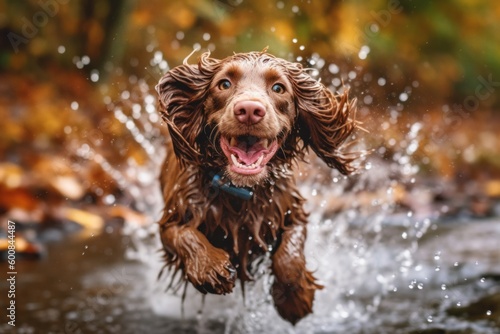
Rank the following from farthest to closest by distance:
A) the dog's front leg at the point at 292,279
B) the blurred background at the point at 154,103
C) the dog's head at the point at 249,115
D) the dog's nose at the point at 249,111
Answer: the blurred background at the point at 154,103 < the dog's front leg at the point at 292,279 < the dog's head at the point at 249,115 < the dog's nose at the point at 249,111

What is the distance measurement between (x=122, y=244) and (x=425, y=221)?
122 inches

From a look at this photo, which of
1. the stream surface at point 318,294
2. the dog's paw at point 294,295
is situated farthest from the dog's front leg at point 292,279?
the stream surface at point 318,294

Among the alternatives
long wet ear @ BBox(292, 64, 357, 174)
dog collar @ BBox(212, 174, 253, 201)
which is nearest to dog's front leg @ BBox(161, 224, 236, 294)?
dog collar @ BBox(212, 174, 253, 201)

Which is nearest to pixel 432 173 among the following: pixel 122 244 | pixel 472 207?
pixel 472 207

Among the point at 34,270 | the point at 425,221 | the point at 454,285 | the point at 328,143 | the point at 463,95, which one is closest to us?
the point at 328,143

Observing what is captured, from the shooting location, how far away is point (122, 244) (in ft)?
20.1

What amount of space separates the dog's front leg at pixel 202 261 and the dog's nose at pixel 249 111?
2.10ft

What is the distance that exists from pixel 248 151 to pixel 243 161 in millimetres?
56

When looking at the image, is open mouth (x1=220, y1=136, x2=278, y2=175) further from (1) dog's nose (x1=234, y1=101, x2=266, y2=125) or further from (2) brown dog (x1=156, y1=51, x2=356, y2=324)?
(1) dog's nose (x1=234, y1=101, x2=266, y2=125)

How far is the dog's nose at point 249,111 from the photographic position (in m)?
2.44

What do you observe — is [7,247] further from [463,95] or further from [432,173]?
[463,95]

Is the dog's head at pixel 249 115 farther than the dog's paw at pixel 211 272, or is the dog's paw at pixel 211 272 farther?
the dog's paw at pixel 211 272

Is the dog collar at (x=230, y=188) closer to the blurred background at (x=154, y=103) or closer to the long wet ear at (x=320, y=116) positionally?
the long wet ear at (x=320, y=116)

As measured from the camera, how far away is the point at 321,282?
439 cm
